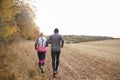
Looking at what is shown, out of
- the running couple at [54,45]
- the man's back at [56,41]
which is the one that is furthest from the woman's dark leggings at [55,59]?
the man's back at [56,41]

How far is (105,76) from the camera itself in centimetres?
1680

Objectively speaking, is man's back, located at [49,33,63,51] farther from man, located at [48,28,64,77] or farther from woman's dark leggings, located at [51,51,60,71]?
woman's dark leggings, located at [51,51,60,71]

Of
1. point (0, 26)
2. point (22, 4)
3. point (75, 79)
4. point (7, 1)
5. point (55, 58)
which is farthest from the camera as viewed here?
point (22, 4)

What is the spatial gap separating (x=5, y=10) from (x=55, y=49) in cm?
1724

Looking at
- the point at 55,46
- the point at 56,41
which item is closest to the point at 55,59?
the point at 55,46

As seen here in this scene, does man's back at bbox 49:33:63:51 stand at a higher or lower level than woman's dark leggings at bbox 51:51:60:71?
higher

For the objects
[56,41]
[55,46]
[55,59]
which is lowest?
[55,59]

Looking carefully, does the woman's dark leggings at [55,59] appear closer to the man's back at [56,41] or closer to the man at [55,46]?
the man at [55,46]

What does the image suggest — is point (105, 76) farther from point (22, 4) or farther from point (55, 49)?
point (22, 4)

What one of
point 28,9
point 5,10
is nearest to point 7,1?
point 5,10

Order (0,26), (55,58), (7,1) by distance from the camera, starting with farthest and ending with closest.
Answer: (7,1), (0,26), (55,58)

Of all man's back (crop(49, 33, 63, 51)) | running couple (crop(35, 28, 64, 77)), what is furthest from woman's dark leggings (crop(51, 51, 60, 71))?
man's back (crop(49, 33, 63, 51))

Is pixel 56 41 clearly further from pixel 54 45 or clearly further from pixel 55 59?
pixel 55 59

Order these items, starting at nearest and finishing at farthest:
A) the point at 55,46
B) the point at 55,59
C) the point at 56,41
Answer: the point at 55,46, the point at 56,41, the point at 55,59
